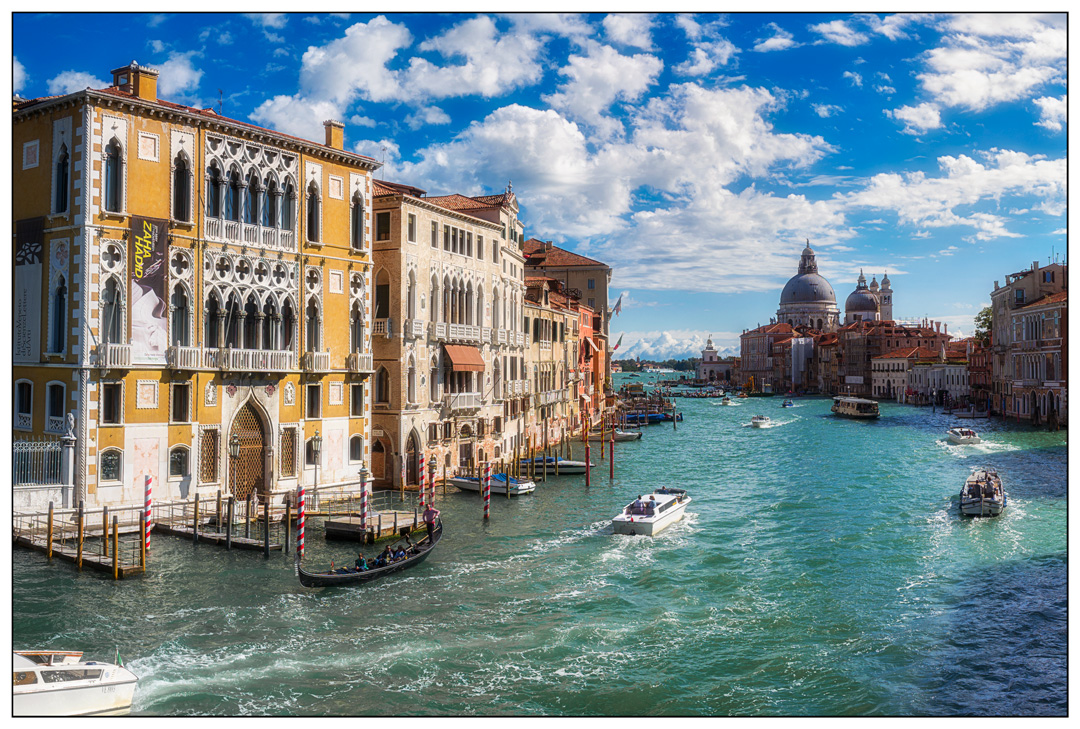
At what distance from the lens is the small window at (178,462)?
20.1m

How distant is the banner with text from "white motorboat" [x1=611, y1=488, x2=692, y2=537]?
1203 centimetres

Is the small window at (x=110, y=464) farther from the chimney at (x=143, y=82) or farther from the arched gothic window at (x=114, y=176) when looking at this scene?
the chimney at (x=143, y=82)

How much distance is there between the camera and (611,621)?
48.1ft

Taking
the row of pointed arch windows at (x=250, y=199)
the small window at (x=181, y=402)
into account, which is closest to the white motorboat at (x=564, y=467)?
the row of pointed arch windows at (x=250, y=199)

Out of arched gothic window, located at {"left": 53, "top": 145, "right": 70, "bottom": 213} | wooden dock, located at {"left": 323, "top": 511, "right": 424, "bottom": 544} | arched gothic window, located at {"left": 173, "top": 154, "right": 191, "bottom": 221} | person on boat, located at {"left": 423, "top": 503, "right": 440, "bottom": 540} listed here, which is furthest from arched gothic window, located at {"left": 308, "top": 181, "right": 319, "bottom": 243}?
person on boat, located at {"left": 423, "top": 503, "right": 440, "bottom": 540}

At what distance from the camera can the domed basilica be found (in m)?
147

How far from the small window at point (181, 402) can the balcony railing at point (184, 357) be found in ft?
1.46

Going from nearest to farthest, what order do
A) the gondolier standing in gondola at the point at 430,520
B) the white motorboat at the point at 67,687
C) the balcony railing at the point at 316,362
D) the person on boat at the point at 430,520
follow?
the white motorboat at the point at 67,687
the gondolier standing in gondola at the point at 430,520
the person on boat at the point at 430,520
the balcony railing at the point at 316,362

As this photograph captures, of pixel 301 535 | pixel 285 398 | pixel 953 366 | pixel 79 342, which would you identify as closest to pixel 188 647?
pixel 301 535

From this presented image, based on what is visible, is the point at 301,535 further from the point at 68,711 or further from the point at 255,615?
the point at 68,711

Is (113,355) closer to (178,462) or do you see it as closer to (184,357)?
(184,357)

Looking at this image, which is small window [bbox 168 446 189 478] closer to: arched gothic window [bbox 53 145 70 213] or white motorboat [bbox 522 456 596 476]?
arched gothic window [bbox 53 145 70 213]

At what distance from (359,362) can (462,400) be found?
Result: 5.88m

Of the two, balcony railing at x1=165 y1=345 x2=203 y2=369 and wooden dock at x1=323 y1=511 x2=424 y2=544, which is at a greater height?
balcony railing at x1=165 y1=345 x2=203 y2=369
